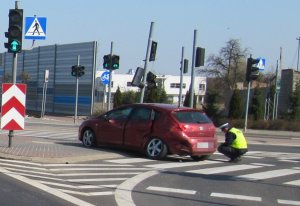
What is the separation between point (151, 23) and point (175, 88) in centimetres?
9401

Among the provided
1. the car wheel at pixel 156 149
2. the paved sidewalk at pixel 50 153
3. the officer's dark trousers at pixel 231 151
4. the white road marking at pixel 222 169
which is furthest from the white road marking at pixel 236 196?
the officer's dark trousers at pixel 231 151

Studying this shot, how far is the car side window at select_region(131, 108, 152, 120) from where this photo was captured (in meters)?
15.5

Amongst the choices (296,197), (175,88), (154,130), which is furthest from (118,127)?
(175,88)

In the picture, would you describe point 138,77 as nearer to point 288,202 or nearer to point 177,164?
point 177,164

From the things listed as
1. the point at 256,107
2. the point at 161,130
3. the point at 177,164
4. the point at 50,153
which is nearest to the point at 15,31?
the point at 50,153

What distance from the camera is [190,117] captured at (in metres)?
15.2

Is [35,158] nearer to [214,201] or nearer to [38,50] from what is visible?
[214,201]

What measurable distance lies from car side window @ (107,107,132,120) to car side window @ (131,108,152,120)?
0.25 meters

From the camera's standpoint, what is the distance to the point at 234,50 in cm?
8275

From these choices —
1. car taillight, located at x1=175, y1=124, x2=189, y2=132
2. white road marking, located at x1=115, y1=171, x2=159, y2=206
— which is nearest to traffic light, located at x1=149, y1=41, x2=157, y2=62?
car taillight, located at x1=175, y1=124, x2=189, y2=132

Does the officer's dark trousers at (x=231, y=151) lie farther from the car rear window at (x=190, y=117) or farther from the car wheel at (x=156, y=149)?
the car wheel at (x=156, y=149)

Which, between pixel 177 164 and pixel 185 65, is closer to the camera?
pixel 177 164

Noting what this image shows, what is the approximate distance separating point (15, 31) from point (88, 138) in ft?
12.2

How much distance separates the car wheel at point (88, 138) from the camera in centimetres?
1695
